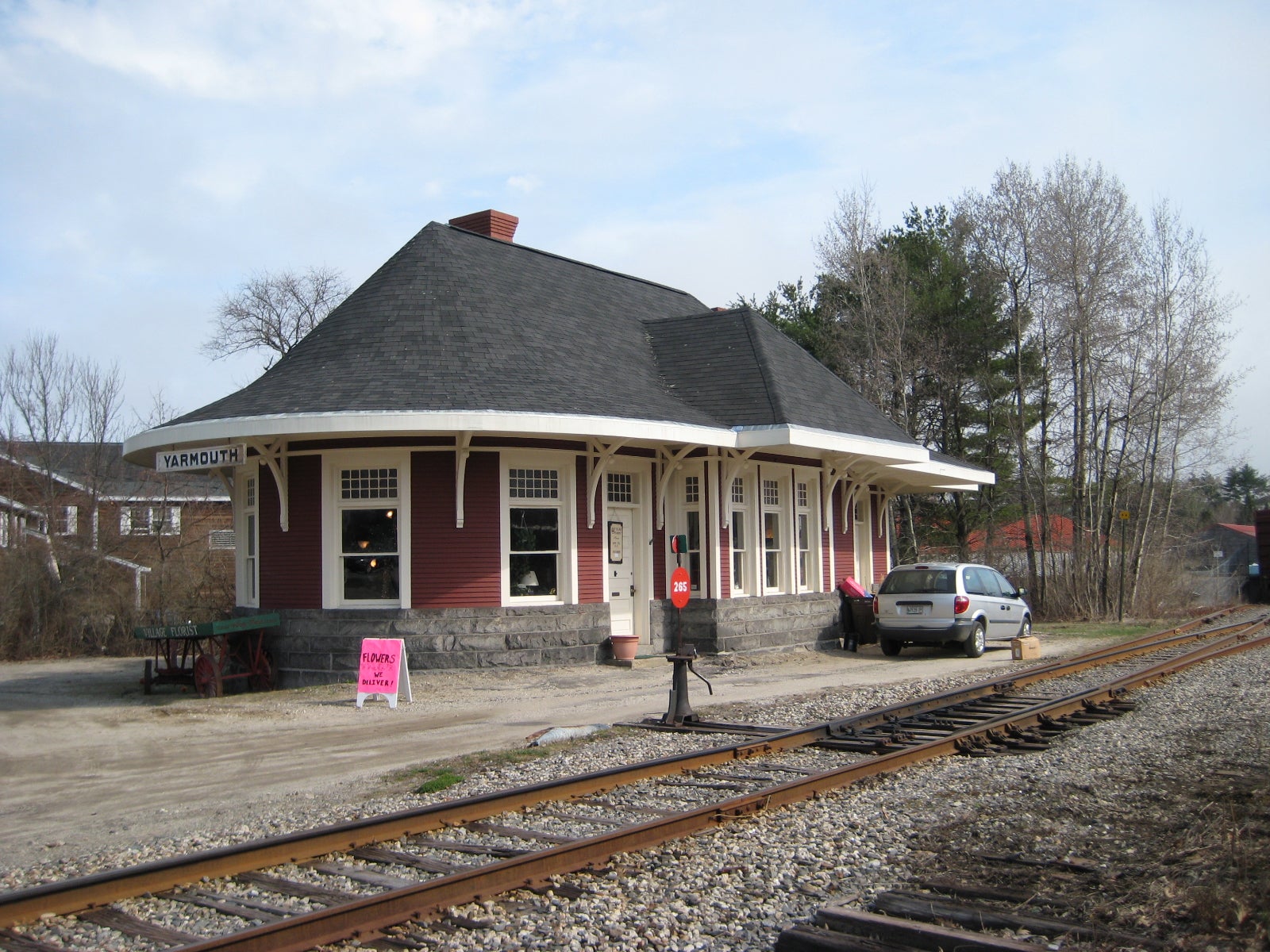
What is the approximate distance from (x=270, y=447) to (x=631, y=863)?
11486mm

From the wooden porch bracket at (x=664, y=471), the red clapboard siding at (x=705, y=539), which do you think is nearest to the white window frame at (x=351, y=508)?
the wooden porch bracket at (x=664, y=471)

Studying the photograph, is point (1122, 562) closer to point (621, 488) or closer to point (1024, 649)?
point (1024, 649)

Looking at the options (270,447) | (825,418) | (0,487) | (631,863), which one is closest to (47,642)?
(0,487)

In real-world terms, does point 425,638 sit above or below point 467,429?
below

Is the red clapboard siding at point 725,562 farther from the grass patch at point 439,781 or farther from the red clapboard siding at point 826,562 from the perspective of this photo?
the grass patch at point 439,781

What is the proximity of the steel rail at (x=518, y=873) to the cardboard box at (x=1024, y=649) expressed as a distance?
8.98 meters

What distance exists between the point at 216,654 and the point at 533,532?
15.4ft

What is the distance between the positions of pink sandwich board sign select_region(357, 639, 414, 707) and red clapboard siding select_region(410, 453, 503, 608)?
2.20m

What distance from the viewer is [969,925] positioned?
15.1 ft

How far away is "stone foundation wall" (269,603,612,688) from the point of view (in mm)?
15430

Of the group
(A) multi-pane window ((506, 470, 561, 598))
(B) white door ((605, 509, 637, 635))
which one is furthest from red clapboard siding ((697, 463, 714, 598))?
(A) multi-pane window ((506, 470, 561, 598))

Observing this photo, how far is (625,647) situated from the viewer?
16.6 meters

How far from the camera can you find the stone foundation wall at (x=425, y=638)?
15430 millimetres

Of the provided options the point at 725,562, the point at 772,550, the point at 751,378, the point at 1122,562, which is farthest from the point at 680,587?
the point at 1122,562
